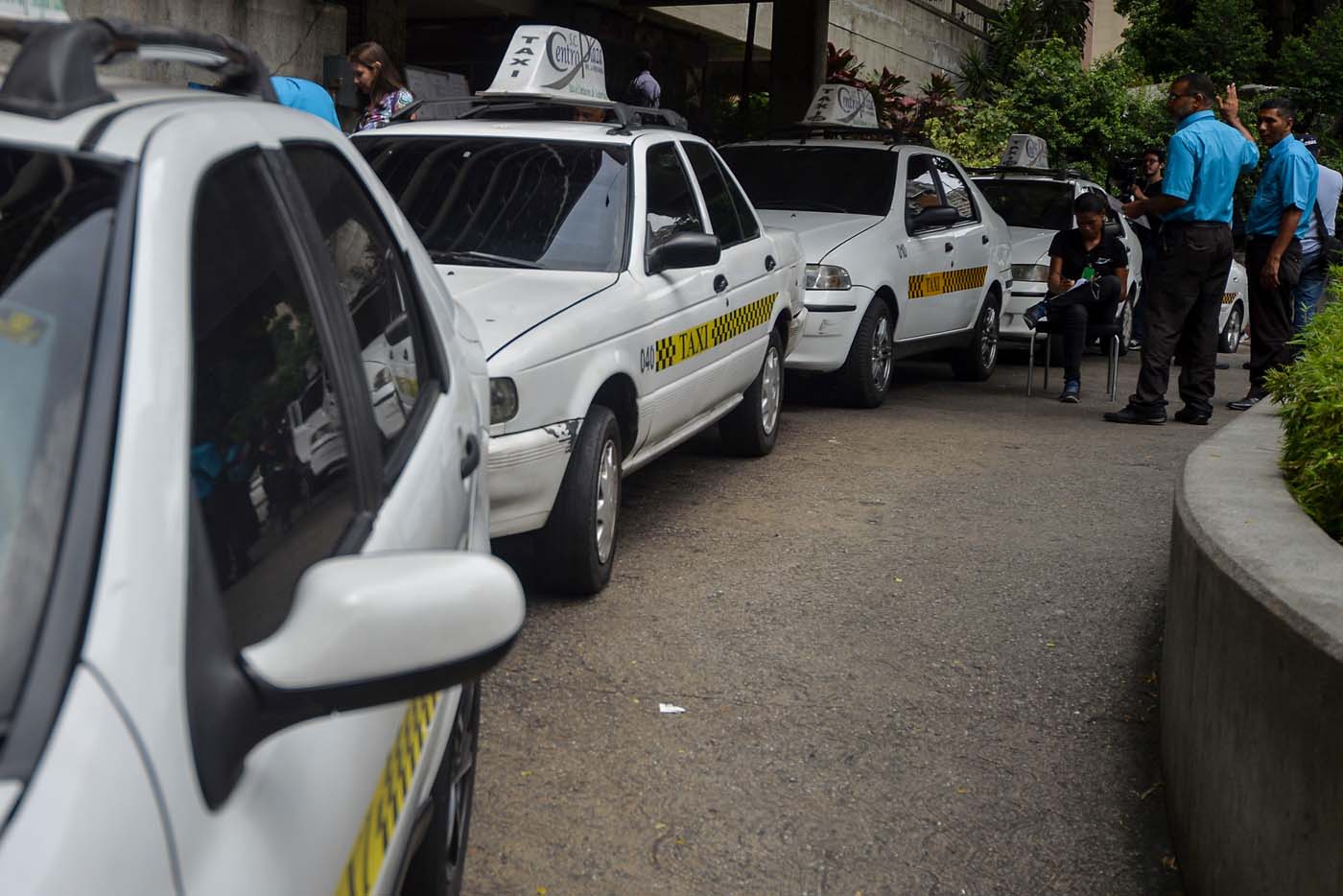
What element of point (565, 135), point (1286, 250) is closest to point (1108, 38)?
point (1286, 250)

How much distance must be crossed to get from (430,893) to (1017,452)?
666 centimetres

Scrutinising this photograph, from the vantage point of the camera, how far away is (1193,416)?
10070 mm

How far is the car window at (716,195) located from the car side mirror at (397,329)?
4.30 m

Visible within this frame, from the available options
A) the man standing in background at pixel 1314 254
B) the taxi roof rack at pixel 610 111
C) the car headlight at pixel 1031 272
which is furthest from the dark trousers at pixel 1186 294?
the taxi roof rack at pixel 610 111

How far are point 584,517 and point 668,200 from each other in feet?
6.17

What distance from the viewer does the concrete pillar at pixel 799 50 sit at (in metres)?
18.6

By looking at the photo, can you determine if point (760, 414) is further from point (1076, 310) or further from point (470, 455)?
point (470, 455)

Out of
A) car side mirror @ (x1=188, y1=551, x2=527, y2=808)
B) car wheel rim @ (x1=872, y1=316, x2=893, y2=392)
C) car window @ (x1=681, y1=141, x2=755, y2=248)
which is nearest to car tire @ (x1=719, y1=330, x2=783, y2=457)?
car window @ (x1=681, y1=141, x2=755, y2=248)

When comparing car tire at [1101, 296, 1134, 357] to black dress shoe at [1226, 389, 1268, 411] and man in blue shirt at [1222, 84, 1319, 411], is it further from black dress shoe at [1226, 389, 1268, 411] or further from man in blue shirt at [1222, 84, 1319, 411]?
man in blue shirt at [1222, 84, 1319, 411]

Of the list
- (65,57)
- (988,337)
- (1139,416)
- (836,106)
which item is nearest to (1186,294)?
(1139,416)

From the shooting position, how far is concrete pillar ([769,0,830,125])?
18578mm

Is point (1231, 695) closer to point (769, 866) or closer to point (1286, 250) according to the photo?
point (769, 866)

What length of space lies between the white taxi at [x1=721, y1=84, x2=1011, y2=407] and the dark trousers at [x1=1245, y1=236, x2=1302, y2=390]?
195 centimetres

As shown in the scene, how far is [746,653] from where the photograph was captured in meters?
5.04
